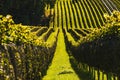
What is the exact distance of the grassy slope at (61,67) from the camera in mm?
38350

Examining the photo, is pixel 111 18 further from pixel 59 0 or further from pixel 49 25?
pixel 59 0

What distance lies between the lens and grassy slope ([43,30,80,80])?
3835 centimetres

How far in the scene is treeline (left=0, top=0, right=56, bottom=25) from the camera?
110350 millimetres

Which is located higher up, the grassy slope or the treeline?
the treeline

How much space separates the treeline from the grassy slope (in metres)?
14.0

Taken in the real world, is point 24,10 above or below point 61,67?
above

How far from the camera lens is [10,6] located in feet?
361

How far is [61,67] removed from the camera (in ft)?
159

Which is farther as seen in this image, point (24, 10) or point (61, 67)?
point (24, 10)

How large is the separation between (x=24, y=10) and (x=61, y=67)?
67.2 m

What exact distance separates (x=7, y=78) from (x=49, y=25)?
10742 cm

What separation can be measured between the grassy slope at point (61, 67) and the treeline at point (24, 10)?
13989 mm

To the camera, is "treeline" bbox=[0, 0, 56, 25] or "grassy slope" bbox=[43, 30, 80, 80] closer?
"grassy slope" bbox=[43, 30, 80, 80]

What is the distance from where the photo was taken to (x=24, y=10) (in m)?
114
